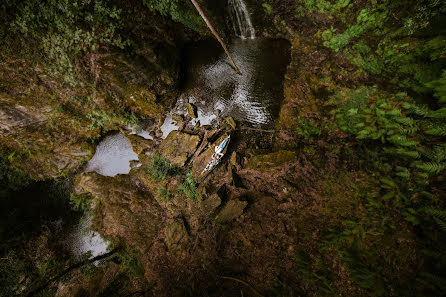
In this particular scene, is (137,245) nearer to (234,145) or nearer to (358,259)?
(234,145)

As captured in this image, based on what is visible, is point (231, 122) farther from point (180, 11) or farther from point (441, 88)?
point (180, 11)

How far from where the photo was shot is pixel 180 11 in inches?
256

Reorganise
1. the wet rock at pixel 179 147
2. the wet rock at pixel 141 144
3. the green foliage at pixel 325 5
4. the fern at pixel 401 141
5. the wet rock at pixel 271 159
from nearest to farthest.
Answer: the fern at pixel 401 141 → the wet rock at pixel 271 159 → the wet rock at pixel 179 147 → the green foliage at pixel 325 5 → the wet rock at pixel 141 144

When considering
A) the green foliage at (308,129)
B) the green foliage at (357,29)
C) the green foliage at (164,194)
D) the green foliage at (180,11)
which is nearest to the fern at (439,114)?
the green foliage at (308,129)

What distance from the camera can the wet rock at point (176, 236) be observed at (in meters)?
4.80

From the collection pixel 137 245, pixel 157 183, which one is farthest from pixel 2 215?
pixel 157 183

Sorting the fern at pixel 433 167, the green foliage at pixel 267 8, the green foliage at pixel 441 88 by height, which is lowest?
the fern at pixel 433 167

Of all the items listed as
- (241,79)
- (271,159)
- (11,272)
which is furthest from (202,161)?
(11,272)

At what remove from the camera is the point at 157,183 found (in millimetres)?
5590

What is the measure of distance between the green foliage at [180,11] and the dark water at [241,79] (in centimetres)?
72

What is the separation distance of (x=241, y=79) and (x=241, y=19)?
3203 mm

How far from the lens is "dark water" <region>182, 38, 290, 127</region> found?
6.02 metres

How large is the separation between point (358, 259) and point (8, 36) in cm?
966

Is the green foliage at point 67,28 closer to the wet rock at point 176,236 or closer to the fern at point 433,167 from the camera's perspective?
the wet rock at point 176,236
